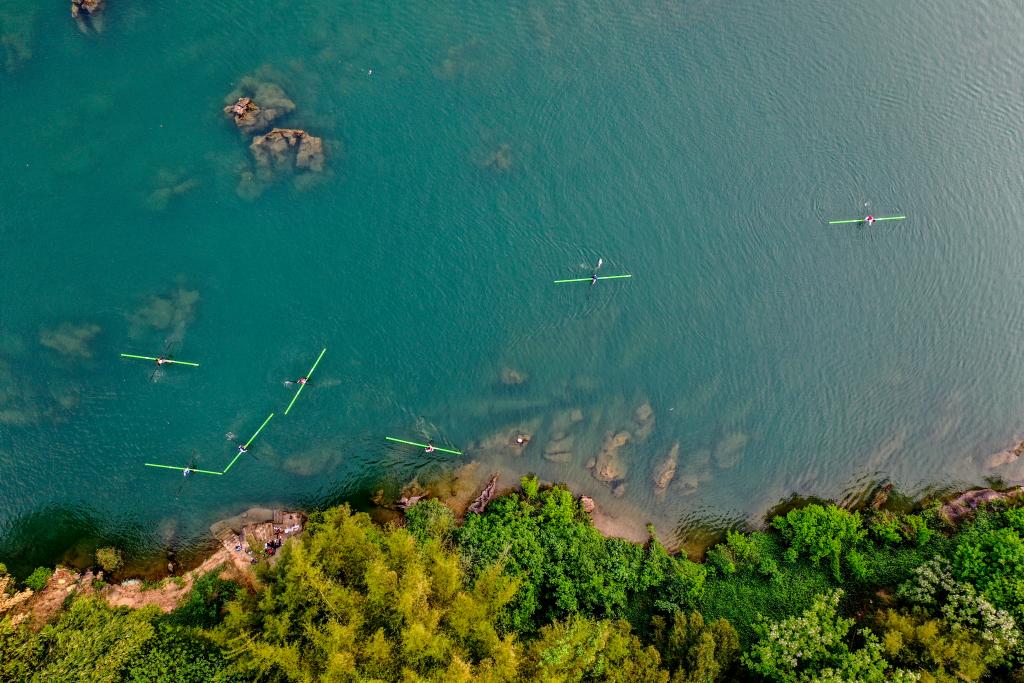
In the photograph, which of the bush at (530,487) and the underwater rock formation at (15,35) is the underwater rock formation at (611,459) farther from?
the underwater rock formation at (15,35)

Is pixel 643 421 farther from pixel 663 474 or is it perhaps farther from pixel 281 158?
pixel 281 158

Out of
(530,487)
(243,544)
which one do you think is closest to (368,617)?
(243,544)

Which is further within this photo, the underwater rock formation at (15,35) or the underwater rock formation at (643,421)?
the underwater rock formation at (643,421)

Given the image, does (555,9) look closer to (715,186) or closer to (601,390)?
(715,186)

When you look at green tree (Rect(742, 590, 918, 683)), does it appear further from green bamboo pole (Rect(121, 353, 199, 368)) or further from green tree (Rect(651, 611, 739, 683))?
green bamboo pole (Rect(121, 353, 199, 368))

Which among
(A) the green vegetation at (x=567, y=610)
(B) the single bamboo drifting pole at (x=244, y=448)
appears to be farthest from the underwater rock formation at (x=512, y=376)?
(B) the single bamboo drifting pole at (x=244, y=448)

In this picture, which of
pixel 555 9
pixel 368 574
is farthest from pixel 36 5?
pixel 368 574
